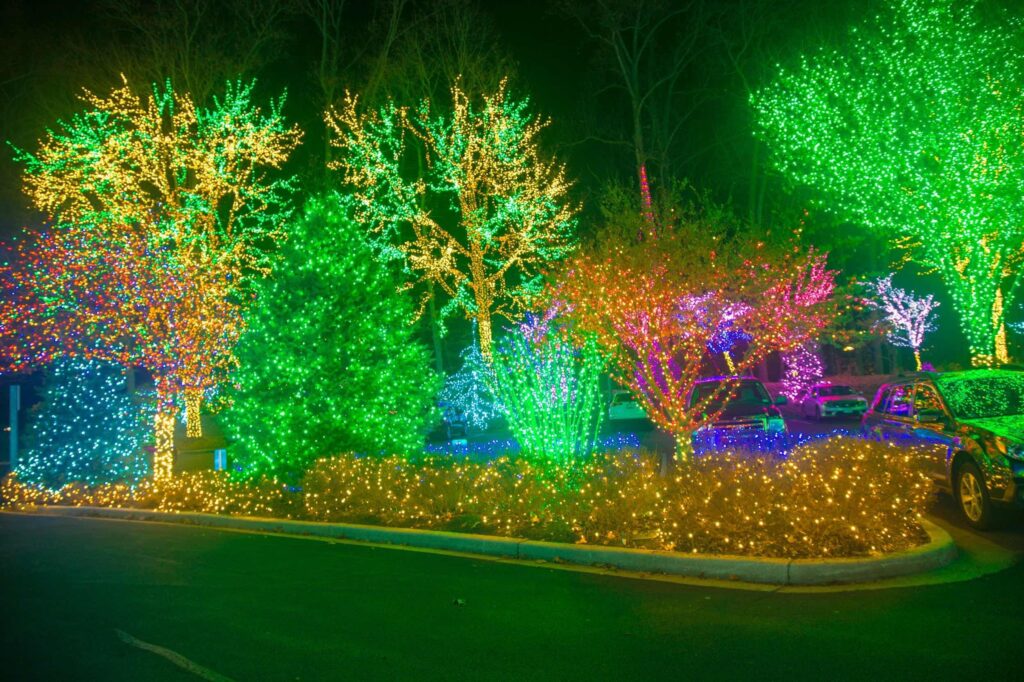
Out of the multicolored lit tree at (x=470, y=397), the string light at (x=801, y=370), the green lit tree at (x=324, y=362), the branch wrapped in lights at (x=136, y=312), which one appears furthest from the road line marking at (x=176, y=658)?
the string light at (x=801, y=370)

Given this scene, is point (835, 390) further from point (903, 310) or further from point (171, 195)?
point (171, 195)

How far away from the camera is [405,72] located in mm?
27375

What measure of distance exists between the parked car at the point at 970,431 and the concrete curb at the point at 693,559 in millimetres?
881

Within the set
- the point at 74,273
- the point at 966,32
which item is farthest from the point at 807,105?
the point at 74,273

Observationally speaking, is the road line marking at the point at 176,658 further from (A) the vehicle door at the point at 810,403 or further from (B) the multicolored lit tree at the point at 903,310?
(B) the multicolored lit tree at the point at 903,310

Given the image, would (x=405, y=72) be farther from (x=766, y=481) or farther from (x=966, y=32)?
(x=766, y=481)

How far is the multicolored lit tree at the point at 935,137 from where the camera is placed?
54.4 feet

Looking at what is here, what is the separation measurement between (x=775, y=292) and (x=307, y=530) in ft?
32.8

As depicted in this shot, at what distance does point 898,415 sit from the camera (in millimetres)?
10875

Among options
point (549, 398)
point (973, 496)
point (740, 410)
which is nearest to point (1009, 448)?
point (973, 496)

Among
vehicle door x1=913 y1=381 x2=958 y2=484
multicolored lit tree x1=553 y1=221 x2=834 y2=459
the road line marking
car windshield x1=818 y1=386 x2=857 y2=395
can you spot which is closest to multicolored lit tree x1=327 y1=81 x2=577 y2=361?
multicolored lit tree x1=553 y1=221 x2=834 y2=459

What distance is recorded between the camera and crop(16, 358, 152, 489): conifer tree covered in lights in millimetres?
16828

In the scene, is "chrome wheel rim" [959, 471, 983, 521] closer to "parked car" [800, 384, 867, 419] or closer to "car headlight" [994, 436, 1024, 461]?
"car headlight" [994, 436, 1024, 461]

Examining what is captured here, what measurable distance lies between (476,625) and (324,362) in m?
8.75
